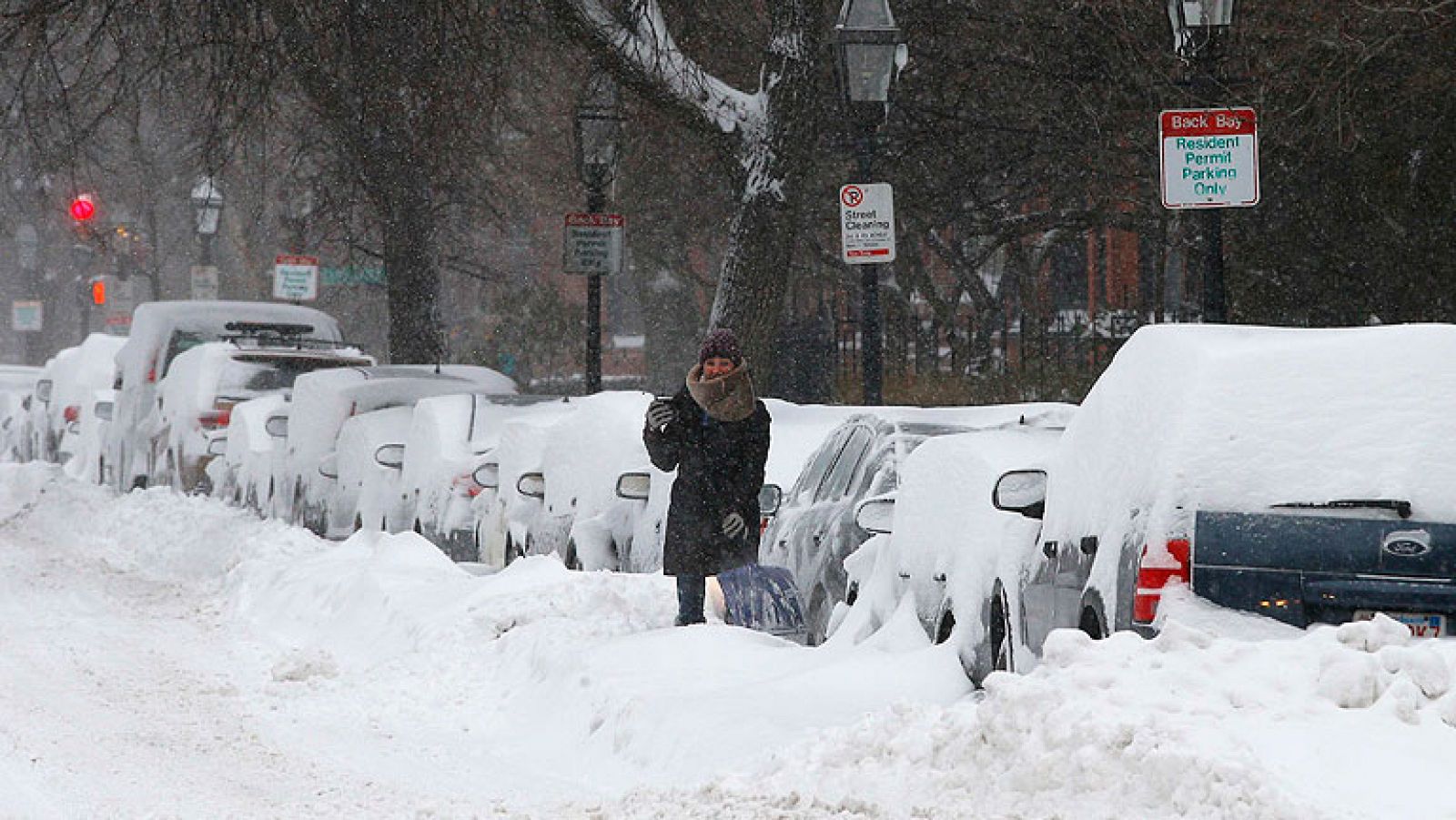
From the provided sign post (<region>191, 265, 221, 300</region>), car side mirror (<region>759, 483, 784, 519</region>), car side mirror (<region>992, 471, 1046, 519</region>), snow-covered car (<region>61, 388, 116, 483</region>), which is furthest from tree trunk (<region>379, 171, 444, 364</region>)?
car side mirror (<region>992, 471, 1046, 519</region>)

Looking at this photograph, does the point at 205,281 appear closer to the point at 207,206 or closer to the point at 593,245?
the point at 207,206

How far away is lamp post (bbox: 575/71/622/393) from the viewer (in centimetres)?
2039

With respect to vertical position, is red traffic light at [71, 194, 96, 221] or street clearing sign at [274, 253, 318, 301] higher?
red traffic light at [71, 194, 96, 221]

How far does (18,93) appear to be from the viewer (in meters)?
22.3

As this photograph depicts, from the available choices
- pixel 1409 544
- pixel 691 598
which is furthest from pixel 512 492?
pixel 1409 544

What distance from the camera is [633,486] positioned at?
12.8 meters

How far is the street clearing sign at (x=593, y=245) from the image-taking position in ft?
65.7

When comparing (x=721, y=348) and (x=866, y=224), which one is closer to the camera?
(x=721, y=348)

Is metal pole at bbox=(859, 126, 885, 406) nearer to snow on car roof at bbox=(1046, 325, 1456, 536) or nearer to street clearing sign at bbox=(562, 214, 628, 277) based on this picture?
street clearing sign at bbox=(562, 214, 628, 277)

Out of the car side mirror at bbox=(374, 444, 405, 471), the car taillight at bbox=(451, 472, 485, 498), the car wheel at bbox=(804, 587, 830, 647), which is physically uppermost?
the car side mirror at bbox=(374, 444, 405, 471)

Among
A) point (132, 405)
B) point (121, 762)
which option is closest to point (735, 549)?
point (121, 762)

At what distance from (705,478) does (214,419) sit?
12140mm

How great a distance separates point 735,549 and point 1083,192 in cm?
1232

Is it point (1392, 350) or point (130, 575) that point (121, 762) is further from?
point (130, 575)
